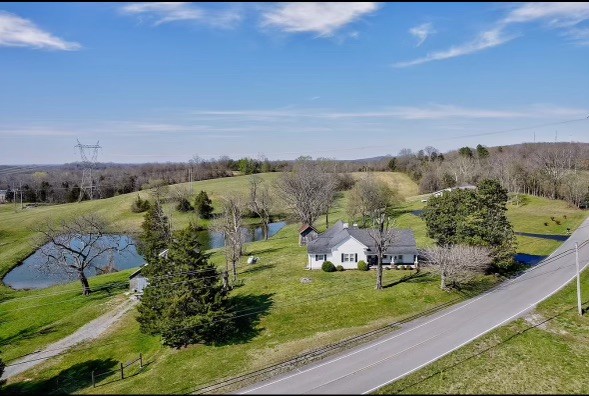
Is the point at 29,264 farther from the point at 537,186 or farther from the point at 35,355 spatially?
the point at 537,186

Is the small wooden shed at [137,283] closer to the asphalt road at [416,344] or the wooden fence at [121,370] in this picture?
the wooden fence at [121,370]

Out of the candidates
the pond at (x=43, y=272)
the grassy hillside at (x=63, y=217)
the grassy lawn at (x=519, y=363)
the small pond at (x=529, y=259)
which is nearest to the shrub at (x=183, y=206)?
the grassy hillside at (x=63, y=217)

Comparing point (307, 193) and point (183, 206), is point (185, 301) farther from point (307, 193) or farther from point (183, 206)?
point (183, 206)

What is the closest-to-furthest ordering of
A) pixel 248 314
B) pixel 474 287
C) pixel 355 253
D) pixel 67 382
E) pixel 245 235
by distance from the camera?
pixel 67 382
pixel 248 314
pixel 474 287
pixel 355 253
pixel 245 235

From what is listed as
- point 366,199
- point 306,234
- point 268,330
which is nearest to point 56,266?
point 306,234

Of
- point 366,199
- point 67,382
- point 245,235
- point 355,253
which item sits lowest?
point 67,382

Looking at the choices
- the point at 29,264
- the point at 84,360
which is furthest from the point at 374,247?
the point at 29,264
